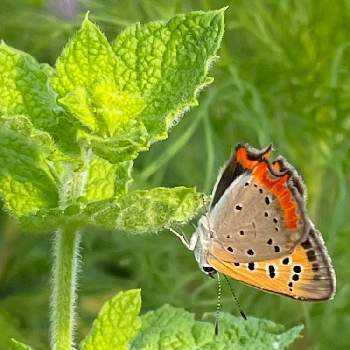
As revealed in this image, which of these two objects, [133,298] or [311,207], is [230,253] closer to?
[133,298]

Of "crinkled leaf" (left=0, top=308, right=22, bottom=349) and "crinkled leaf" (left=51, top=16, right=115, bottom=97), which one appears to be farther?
"crinkled leaf" (left=0, top=308, right=22, bottom=349)

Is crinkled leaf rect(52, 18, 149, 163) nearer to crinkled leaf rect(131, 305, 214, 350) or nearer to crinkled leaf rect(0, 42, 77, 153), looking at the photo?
crinkled leaf rect(0, 42, 77, 153)

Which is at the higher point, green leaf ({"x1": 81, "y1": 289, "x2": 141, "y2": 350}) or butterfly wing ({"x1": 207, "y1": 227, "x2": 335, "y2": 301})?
butterfly wing ({"x1": 207, "y1": 227, "x2": 335, "y2": 301})

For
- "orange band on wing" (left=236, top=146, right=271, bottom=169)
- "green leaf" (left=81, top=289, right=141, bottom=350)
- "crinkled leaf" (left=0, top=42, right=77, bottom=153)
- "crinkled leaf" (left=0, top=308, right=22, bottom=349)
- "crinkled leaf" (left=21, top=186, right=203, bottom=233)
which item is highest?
"crinkled leaf" (left=0, top=42, right=77, bottom=153)

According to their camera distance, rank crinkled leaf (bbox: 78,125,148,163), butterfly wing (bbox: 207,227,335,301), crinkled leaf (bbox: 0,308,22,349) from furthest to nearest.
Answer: crinkled leaf (bbox: 0,308,22,349)
butterfly wing (bbox: 207,227,335,301)
crinkled leaf (bbox: 78,125,148,163)

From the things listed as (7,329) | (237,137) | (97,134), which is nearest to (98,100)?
(97,134)

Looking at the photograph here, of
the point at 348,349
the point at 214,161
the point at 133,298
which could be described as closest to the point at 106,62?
the point at 133,298

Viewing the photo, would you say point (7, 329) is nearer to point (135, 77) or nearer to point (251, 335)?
point (251, 335)

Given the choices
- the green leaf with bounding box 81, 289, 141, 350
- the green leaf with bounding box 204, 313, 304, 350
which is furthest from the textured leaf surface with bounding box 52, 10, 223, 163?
the green leaf with bounding box 204, 313, 304, 350

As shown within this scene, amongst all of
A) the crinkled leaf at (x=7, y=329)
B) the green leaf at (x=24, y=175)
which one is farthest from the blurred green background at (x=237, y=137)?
the green leaf at (x=24, y=175)
